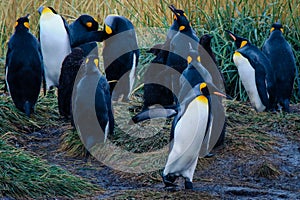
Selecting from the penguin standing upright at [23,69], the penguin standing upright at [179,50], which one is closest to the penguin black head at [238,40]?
the penguin standing upright at [179,50]

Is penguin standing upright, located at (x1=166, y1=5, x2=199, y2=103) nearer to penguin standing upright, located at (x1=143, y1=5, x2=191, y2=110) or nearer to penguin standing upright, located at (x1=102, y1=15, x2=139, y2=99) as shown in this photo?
penguin standing upright, located at (x1=143, y1=5, x2=191, y2=110)

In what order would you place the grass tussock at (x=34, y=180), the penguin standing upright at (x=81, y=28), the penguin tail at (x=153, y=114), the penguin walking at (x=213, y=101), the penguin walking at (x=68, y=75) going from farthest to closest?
the penguin standing upright at (x=81, y=28) → the penguin walking at (x=68, y=75) → the penguin walking at (x=213, y=101) → the penguin tail at (x=153, y=114) → the grass tussock at (x=34, y=180)

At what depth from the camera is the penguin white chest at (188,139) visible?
476 cm

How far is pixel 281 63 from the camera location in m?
7.45

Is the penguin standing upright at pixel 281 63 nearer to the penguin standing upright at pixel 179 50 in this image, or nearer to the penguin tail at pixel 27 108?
the penguin standing upright at pixel 179 50

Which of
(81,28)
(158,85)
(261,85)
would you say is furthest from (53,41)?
(261,85)

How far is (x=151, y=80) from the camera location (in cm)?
676

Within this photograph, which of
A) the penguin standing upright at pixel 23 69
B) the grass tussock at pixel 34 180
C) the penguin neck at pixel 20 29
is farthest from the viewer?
the penguin neck at pixel 20 29

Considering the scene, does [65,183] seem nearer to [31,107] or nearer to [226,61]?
[31,107]

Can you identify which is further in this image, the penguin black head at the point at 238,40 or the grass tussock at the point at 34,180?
the penguin black head at the point at 238,40

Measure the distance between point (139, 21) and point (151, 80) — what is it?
2167 millimetres

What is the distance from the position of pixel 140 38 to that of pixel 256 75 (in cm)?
190

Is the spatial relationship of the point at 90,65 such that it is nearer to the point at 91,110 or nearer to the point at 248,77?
the point at 91,110

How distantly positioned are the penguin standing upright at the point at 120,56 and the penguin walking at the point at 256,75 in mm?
1158
